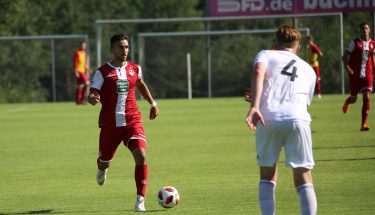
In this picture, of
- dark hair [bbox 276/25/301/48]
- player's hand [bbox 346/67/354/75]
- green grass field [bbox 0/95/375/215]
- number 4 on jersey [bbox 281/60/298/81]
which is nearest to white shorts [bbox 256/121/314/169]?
number 4 on jersey [bbox 281/60/298/81]

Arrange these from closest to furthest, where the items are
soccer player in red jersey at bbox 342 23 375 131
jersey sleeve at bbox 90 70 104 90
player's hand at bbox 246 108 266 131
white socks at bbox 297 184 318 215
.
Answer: player's hand at bbox 246 108 266 131 → white socks at bbox 297 184 318 215 → jersey sleeve at bbox 90 70 104 90 → soccer player in red jersey at bbox 342 23 375 131

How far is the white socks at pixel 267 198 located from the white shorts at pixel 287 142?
21 centimetres

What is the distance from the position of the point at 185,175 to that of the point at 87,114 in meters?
16.0

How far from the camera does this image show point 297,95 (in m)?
7.63

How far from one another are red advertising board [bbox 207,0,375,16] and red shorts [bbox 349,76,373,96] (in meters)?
18.4

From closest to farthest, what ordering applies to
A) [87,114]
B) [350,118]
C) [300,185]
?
1. [300,185]
2. [350,118]
3. [87,114]

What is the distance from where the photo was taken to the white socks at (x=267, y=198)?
764cm

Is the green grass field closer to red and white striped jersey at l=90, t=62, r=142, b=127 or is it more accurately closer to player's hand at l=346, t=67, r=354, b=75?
red and white striped jersey at l=90, t=62, r=142, b=127

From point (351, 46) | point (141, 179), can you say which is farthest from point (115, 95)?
point (351, 46)

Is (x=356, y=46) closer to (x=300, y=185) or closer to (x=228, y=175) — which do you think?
(x=228, y=175)

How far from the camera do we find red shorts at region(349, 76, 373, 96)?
18562 millimetres

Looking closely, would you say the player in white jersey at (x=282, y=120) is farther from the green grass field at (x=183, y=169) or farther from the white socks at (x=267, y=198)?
the green grass field at (x=183, y=169)

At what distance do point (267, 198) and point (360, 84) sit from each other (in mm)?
11483

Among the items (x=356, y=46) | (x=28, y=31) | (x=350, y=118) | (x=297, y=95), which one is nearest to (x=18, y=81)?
(x=28, y=31)
